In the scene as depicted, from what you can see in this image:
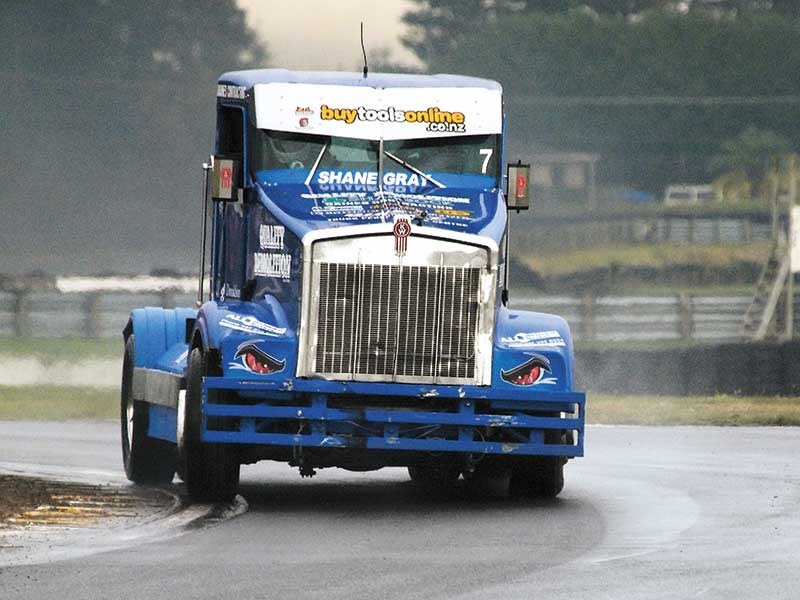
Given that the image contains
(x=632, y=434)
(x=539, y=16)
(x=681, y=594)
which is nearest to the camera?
(x=681, y=594)

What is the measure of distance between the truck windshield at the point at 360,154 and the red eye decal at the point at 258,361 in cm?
177

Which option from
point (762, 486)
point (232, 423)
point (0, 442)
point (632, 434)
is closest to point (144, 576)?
point (232, 423)

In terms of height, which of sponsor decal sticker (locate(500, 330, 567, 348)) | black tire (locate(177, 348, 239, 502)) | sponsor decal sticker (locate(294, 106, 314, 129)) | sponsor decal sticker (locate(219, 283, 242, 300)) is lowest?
black tire (locate(177, 348, 239, 502))

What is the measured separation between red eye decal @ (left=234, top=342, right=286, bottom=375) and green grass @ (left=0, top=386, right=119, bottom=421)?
11725 mm

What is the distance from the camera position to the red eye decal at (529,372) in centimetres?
1383

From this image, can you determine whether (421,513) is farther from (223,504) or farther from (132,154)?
(132,154)

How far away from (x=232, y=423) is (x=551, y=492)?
7.08 ft

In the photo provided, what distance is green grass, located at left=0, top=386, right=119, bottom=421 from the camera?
2577cm

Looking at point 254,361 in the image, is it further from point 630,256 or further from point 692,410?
point 630,256

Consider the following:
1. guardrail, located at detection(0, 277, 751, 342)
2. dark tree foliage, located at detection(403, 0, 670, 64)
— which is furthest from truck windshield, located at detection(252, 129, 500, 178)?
dark tree foliage, located at detection(403, 0, 670, 64)

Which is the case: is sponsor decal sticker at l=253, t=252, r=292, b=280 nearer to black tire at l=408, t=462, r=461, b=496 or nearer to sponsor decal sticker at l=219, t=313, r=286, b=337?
sponsor decal sticker at l=219, t=313, r=286, b=337

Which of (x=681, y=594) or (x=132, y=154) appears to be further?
(x=132, y=154)

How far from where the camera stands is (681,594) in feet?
31.2

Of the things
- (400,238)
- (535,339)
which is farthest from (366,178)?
(535,339)
